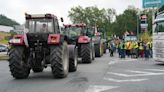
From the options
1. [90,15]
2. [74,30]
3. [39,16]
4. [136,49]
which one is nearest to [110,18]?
[90,15]

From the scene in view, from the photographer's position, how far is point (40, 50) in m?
17.1

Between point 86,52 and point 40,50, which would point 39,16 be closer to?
point 40,50

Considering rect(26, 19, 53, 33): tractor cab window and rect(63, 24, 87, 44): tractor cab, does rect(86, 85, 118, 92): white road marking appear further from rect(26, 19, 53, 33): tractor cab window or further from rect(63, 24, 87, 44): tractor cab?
rect(63, 24, 87, 44): tractor cab

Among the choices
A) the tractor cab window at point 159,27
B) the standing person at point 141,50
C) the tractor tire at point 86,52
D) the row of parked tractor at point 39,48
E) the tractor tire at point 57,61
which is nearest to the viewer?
the tractor tire at point 57,61

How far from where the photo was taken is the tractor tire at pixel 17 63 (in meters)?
16.7

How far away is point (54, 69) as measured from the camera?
1653 centimetres

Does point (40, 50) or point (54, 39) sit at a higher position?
point (54, 39)

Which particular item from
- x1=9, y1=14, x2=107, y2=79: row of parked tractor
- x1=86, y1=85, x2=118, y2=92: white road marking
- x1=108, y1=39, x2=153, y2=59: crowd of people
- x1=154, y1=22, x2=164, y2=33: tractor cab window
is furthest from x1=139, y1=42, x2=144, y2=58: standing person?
x1=86, y1=85, x2=118, y2=92: white road marking

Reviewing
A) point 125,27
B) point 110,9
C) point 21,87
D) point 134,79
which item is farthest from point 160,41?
point 110,9

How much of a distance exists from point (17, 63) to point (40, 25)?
2.28 meters

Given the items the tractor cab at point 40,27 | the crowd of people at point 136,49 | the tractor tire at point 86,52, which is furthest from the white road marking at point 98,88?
the crowd of people at point 136,49

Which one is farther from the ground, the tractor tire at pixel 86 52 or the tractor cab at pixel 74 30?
the tractor cab at pixel 74 30

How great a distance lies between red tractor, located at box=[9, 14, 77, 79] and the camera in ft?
54.3

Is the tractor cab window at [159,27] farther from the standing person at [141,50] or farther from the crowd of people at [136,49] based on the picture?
the standing person at [141,50]
